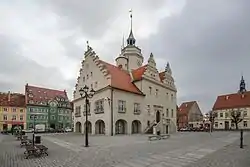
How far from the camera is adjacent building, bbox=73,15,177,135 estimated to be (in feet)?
130

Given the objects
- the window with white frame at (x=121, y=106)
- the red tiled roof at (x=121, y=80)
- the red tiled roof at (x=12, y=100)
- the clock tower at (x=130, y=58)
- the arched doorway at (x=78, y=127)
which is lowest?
the arched doorway at (x=78, y=127)

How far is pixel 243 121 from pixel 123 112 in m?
58.0

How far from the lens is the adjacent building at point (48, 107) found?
80188 mm

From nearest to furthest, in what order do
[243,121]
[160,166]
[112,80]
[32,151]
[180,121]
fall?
[160,166] < [32,151] < [112,80] < [243,121] < [180,121]

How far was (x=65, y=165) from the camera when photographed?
1140 centimetres

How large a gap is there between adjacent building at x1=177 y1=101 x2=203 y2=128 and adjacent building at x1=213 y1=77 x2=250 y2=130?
474 inches

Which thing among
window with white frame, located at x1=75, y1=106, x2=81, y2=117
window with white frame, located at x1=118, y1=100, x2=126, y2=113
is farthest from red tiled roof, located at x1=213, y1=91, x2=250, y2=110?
window with white frame, located at x1=75, y1=106, x2=81, y2=117

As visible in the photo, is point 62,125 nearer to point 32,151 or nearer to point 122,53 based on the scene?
point 122,53

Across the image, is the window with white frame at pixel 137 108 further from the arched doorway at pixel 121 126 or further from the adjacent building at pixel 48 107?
the adjacent building at pixel 48 107

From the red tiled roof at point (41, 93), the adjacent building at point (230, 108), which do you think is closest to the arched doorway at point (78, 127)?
the red tiled roof at point (41, 93)

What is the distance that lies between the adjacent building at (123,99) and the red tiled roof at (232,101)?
40.6 metres

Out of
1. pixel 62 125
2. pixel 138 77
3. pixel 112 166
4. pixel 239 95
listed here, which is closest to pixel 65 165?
pixel 112 166

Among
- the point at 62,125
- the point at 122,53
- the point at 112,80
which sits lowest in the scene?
the point at 62,125

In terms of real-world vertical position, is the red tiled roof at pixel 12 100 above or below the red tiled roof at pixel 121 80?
below
